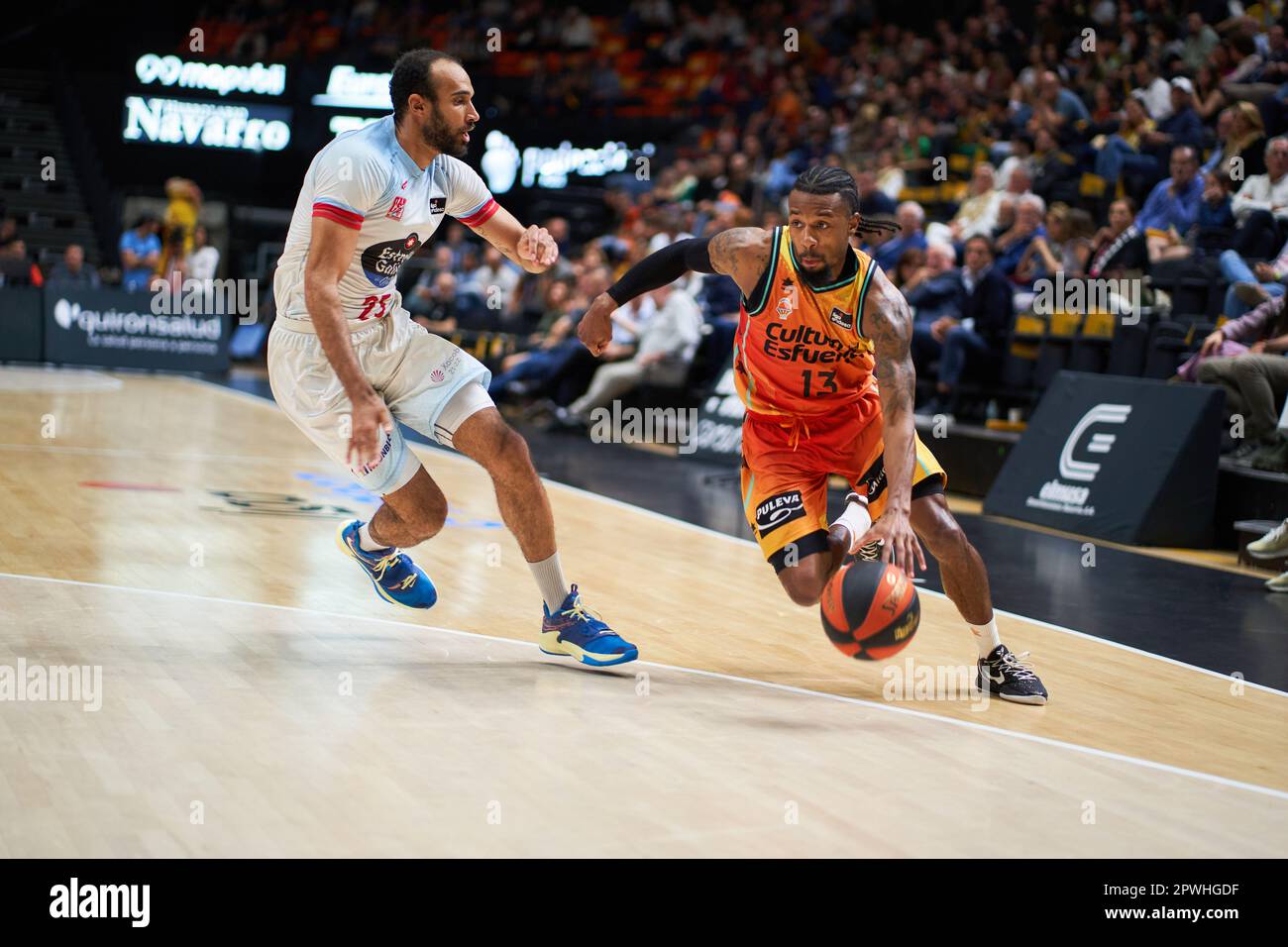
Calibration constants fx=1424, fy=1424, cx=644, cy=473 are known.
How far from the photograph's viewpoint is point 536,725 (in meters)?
3.91

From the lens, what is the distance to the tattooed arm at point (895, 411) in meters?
3.97

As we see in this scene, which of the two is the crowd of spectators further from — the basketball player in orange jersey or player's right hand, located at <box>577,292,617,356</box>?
player's right hand, located at <box>577,292,617,356</box>

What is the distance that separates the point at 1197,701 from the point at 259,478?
5.85 m

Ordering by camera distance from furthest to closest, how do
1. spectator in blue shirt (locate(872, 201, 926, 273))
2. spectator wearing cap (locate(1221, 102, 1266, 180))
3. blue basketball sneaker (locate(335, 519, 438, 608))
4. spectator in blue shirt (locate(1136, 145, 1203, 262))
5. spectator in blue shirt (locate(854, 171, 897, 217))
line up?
spectator in blue shirt (locate(854, 171, 897, 217)), spectator in blue shirt (locate(872, 201, 926, 273)), spectator in blue shirt (locate(1136, 145, 1203, 262)), spectator wearing cap (locate(1221, 102, 1266, 180)), blue basketball sneaker (locate(335, 519, 438, 608))

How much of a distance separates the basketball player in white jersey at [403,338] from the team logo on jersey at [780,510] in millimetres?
625

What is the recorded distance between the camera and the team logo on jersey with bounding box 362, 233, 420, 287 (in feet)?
15.2

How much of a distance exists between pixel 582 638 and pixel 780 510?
780mm

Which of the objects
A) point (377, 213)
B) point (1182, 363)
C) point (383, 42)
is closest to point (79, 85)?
point (383, 42)

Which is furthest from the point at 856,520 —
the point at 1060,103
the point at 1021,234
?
the point at 1060,103

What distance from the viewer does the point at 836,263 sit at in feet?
14.6

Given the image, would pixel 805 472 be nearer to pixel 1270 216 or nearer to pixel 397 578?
pixel 397 578

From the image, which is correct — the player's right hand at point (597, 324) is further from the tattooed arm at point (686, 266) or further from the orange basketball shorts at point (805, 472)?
the orange basketball shorts at point (805, 472)

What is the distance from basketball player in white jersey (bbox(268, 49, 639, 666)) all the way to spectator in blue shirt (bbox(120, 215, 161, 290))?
1332 cm

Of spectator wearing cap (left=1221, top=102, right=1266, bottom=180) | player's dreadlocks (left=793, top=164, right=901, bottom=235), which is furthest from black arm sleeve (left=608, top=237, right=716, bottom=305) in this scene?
spectator wearing cap (left=1221, top=102, right=1266, bottom=180)
